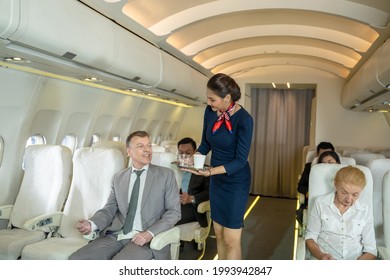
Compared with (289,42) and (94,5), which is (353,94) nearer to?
(289,42)

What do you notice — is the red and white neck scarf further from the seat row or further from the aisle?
the aisle

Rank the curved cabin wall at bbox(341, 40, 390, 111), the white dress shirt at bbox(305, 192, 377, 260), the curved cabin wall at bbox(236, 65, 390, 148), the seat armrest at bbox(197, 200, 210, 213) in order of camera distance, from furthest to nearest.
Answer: the curved cabin wall at bbox(236, 65, 390, 148) → the seat armrest at bbox(197, 200, 210, 213) → the curved cabin wall at bbox(341, 40, 390, 111) → the white dress shirt at bbox(305, 192, 377, 260)

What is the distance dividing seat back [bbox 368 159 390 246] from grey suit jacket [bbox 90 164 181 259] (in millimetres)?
1579

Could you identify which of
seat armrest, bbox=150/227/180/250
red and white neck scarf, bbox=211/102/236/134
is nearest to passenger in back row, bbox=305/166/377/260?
red and white neck scarf, bbox=211/102/236/134

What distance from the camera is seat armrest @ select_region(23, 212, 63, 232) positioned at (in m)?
2.78

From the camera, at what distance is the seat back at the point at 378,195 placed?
2902 mm

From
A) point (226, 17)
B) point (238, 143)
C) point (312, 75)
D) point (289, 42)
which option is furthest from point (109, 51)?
point (312, 75)

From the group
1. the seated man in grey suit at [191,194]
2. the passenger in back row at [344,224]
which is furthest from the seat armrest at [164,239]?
the seated man in grey suit at [191,194]

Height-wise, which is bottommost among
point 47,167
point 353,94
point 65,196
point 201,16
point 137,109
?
point 65,196

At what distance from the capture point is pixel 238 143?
2.37 m

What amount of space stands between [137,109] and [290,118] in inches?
154

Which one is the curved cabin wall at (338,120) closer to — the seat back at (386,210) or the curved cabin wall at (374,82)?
the curved cabin wall at (374,82)

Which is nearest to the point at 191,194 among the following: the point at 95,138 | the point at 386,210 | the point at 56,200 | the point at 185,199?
the point at 185,199

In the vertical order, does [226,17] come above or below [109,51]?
above
